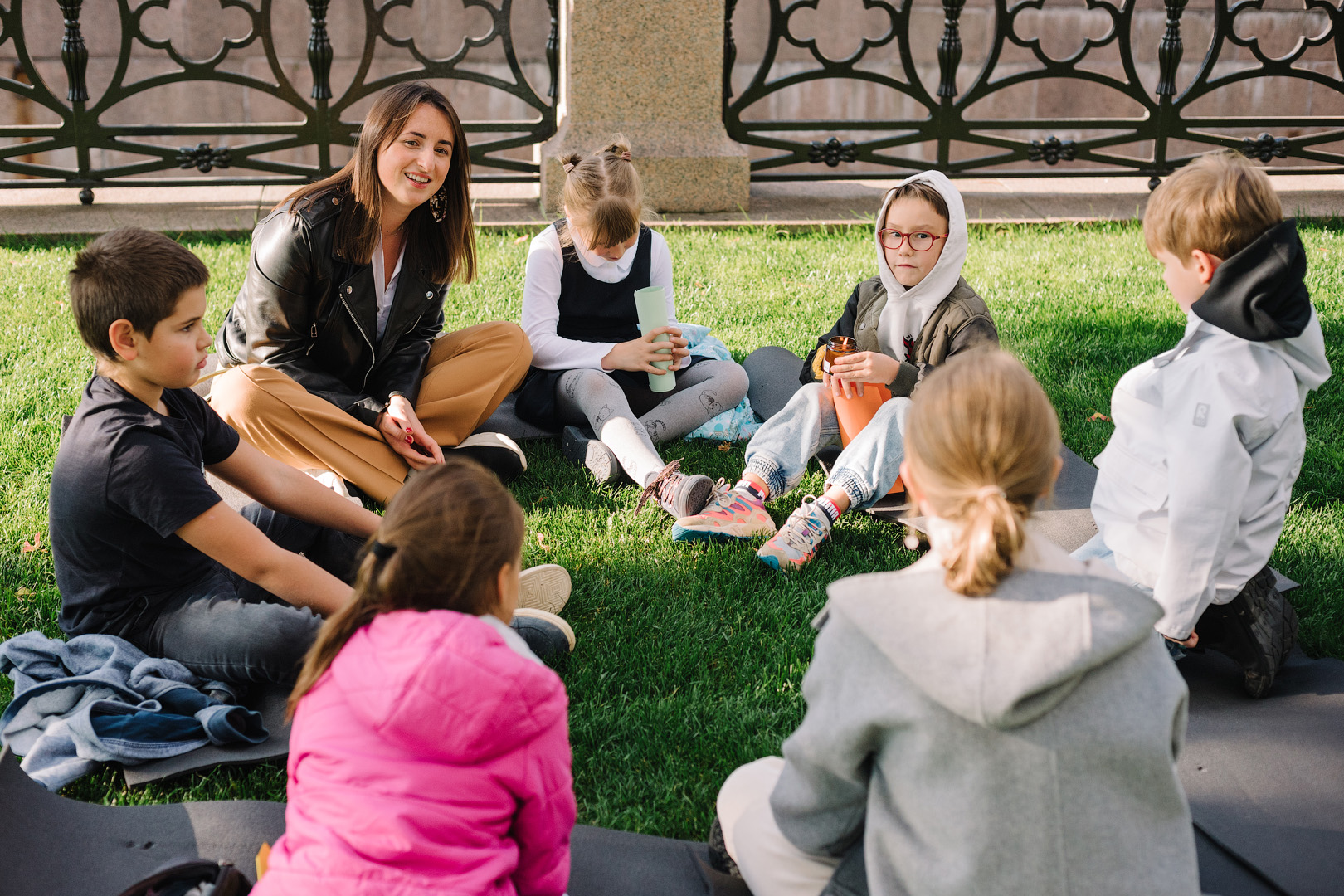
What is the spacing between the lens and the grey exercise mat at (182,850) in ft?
7.73

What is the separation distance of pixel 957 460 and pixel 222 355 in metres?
3.30

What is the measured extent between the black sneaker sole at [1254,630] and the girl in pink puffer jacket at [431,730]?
1.94 metres

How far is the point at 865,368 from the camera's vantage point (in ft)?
12.4

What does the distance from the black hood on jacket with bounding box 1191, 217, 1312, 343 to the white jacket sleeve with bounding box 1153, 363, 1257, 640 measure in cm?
13

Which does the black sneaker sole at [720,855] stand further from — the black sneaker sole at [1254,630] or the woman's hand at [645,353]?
the woman's hand at [645,353]

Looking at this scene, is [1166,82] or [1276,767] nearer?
[1276,767]

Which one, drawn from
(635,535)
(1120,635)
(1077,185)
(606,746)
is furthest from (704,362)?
(1077,185)

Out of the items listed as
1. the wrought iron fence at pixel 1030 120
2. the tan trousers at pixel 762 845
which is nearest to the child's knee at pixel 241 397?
the tan trousers at pixel 762 845

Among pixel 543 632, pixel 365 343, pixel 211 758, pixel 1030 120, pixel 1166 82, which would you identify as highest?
pixel 1166 82

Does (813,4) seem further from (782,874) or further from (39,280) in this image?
(782,874)

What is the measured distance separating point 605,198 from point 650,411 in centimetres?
89

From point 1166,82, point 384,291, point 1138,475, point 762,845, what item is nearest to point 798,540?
point 1138,475

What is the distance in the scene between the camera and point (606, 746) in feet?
9.54

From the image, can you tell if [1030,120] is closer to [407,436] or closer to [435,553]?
[407,436]
